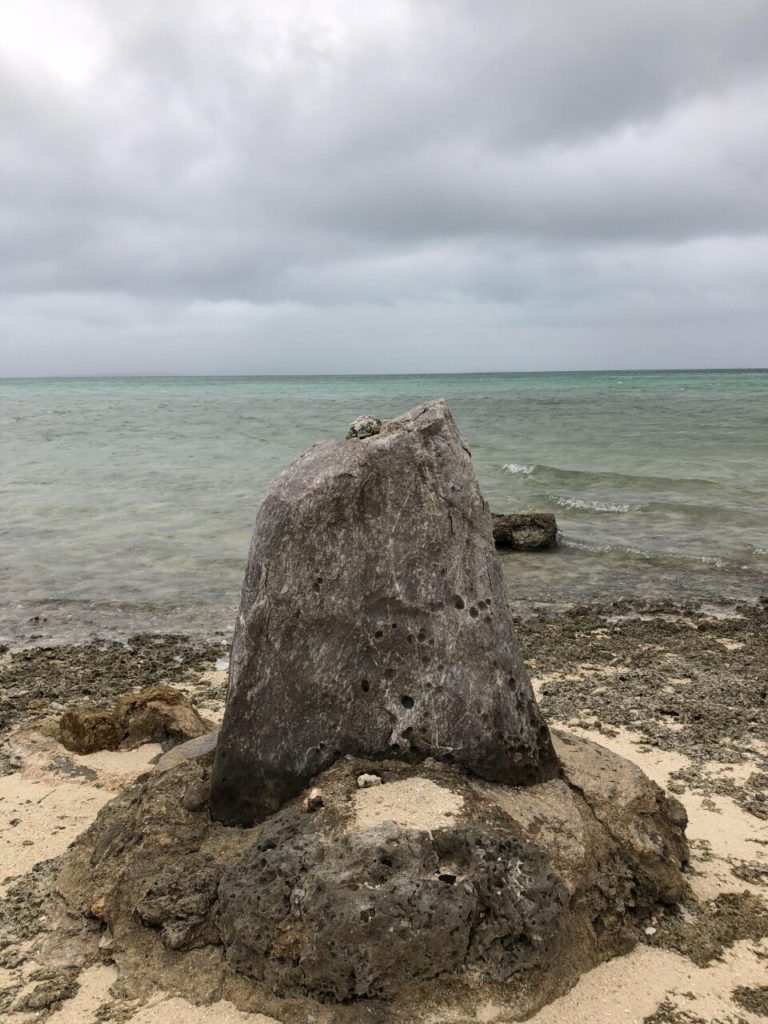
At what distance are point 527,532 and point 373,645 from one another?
335 inches

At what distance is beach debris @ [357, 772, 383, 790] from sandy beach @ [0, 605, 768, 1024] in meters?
0.08

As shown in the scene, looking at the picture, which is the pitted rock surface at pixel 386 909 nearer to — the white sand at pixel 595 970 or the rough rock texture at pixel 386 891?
the rough rock texture at pixel 386 891

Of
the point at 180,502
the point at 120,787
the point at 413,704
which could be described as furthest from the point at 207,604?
the point at 180,502

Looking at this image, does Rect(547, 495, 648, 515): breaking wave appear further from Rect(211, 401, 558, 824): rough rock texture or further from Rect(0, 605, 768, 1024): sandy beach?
Rect(211, 401, 558, 824): rough rock texture

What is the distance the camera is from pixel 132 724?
18.1 ft

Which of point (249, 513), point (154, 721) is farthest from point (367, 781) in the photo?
point (249, 513)

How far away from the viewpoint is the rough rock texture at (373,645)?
12.4 feet

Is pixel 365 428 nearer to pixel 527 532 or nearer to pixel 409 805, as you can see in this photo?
pixel 409 805

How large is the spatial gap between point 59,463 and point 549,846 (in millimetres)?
22034

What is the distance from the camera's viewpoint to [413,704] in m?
3.78

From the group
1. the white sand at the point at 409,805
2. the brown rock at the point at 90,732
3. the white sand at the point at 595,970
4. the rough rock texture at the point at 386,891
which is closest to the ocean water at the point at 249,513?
the brown rock at the point at 90,732

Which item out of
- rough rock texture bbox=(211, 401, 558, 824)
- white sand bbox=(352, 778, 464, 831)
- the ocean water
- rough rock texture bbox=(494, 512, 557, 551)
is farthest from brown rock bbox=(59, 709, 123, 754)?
rough rock texture bbox=(494, 512, 557, 551)

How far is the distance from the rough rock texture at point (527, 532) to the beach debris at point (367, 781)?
28.2ft

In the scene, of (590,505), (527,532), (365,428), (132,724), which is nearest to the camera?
(365,428)
